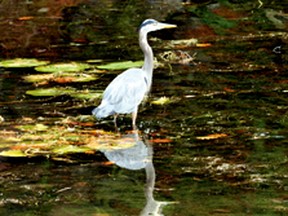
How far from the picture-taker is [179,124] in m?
8.83

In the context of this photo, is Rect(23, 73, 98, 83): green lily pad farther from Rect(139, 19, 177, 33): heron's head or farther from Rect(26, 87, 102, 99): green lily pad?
Rect(139, 19, 177, 33): heron's head

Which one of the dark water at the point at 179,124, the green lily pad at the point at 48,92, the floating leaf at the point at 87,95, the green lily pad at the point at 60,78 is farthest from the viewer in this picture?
the green lily pad at the point at 60,78

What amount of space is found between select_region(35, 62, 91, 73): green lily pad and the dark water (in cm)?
20

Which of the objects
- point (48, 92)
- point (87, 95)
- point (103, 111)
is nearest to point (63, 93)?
point (48, 92)

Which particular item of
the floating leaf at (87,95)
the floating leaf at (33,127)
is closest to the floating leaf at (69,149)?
the floating leaf at (33,127)

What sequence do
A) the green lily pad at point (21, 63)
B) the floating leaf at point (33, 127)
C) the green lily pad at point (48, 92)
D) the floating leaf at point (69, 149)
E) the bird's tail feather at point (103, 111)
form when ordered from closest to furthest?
1. the floating leaf at point (69, 149)
2. the floating leaf at point (33, 127)
3. the bird's tail feather at point (103, 111)
4. the green lily pad at point (48, 92)
5. the green lily pad at point (21, 63)

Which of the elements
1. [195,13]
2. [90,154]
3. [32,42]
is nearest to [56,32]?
[32,42]

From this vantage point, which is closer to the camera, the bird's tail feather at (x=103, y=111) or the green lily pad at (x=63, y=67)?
the bird's tail feather at (x=103, y=111)

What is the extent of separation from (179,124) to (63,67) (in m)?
3.33

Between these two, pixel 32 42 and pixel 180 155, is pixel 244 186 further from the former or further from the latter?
pixel 32 42

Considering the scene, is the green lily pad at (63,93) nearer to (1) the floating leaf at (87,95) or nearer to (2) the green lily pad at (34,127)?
(1) the floating leaf at (87,95)

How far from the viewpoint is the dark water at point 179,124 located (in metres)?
6.64

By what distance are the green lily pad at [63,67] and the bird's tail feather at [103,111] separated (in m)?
2.66

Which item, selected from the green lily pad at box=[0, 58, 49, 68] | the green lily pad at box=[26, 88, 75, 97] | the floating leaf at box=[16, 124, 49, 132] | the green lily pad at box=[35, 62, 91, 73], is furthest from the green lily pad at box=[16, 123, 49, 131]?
the green lily pad at box=[0, 58, 49, 68]
